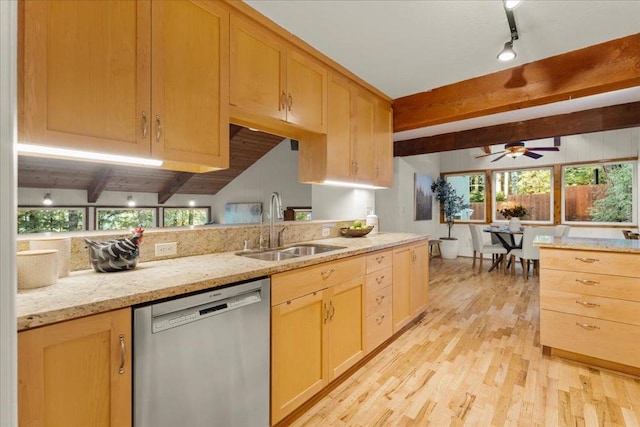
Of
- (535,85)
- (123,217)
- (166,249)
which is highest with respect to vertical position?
(535,85)

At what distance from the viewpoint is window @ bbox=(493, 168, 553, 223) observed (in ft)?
20.9

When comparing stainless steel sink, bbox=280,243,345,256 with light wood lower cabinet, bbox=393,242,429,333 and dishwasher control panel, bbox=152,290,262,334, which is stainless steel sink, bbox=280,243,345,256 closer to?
light wood lower cabinet, bbox=393,242,429,333

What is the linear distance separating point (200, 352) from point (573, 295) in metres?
2.79

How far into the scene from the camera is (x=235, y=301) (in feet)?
4.59

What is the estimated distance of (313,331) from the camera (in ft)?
6.01

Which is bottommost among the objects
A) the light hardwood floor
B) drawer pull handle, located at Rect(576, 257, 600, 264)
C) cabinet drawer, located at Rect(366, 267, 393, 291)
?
the light hardwood floor

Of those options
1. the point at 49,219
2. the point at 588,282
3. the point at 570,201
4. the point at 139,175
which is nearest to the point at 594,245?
the point at 588,282

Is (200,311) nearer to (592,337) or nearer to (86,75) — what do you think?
(86,75)

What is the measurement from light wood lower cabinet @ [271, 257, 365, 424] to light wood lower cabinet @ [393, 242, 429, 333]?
2.09 ft

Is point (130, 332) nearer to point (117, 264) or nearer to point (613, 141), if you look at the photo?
point (117, 264)

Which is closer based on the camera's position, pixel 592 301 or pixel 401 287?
pixel 592 301

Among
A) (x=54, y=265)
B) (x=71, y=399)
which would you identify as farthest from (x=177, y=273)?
(x=71, y=399)

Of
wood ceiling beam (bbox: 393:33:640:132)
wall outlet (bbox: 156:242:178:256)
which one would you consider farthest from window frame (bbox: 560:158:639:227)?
wall outlet (bbox: 156:242:178:256)

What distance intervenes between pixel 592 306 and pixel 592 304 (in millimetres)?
16
